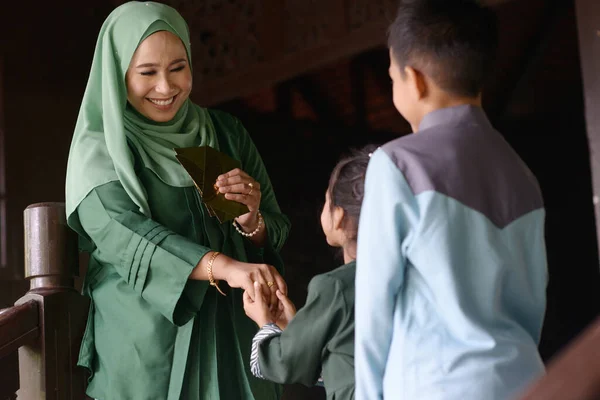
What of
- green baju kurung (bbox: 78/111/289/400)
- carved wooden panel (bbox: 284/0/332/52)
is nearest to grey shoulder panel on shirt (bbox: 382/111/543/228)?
green baju kurung (bbox: 78/111/289/400)

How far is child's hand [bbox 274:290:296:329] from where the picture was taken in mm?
1952

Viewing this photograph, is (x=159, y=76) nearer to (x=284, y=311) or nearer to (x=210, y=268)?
(x=210, y=268)

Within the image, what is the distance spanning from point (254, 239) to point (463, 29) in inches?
37.0

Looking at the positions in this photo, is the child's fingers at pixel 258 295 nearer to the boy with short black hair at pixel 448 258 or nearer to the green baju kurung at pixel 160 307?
the green baju kurung at pixel 160 307

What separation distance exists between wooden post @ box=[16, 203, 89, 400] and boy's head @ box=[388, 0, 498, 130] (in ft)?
3.83

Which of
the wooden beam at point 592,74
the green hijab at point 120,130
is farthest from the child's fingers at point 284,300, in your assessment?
the wooden beam at point 592,74

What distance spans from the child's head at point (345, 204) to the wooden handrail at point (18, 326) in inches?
34.1

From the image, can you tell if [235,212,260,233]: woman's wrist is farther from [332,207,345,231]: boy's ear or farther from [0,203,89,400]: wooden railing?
[0,203,89,400]: wooden railing

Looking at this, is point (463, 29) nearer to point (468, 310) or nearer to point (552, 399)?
point (468, 310)

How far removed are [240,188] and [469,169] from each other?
29.3 inches

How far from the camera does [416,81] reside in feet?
4.99

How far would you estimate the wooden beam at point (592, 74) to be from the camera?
12.6 feet

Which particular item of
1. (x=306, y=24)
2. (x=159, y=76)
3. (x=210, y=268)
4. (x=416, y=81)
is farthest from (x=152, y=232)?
(x=306, y=24)

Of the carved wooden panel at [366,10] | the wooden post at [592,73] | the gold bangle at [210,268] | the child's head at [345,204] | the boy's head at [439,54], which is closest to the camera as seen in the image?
the boy's head at [439,54]
